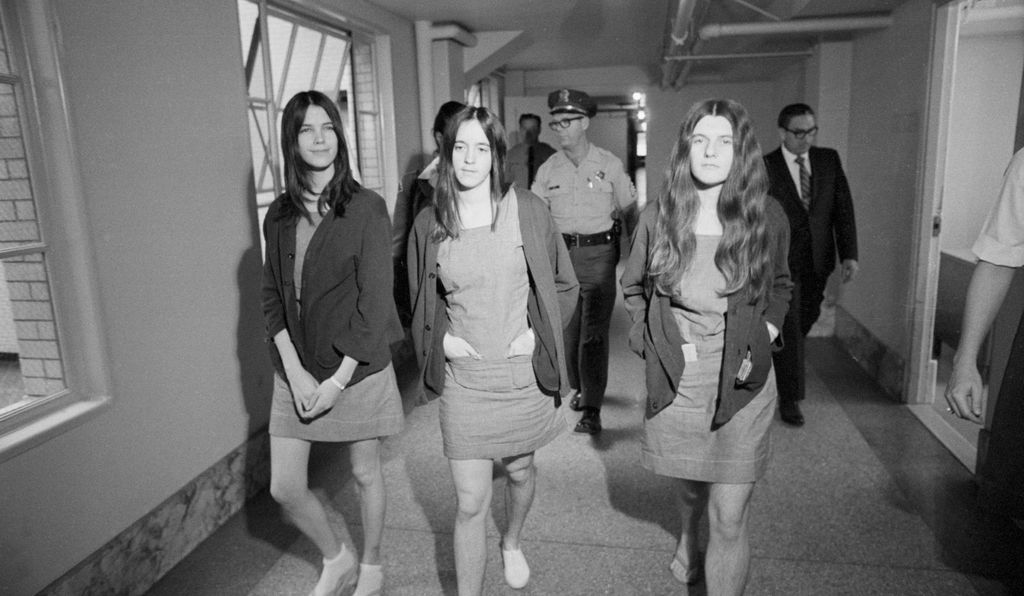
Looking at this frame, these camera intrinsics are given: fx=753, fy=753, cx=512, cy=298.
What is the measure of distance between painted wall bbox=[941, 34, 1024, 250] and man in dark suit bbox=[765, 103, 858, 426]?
2364 millimetres

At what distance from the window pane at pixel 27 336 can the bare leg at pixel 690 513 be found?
2.10 m

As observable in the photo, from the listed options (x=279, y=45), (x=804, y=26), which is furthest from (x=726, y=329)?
(x=804, y=26)

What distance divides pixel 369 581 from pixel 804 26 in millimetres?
4858

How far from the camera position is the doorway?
4266mm

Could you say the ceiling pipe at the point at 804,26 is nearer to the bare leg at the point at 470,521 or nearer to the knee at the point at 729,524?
the knee at the point at 729,524

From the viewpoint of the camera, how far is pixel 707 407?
2.17m

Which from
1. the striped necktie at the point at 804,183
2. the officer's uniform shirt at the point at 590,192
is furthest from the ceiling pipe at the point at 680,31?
the officer's uniform shirt at the point at 590,192

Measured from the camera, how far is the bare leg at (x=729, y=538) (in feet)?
7.04

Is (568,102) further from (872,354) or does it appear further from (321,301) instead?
(872,354)

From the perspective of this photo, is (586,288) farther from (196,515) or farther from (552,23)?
(552,23)

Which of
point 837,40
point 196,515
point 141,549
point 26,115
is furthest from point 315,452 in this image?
point 837,40

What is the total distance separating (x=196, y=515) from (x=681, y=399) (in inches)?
81.4

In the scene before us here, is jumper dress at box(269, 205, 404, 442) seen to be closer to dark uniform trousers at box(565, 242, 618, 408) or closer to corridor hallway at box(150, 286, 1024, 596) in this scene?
corridor hallway at box(150, 286, 1024, 596)

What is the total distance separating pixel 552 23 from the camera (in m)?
6.25
